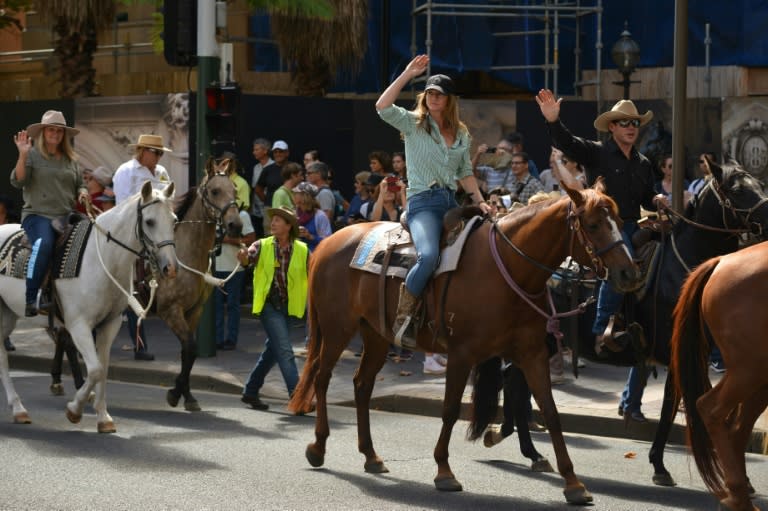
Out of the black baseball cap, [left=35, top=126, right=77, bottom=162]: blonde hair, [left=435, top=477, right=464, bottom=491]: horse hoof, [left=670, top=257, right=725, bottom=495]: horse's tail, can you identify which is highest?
the black baseball cap

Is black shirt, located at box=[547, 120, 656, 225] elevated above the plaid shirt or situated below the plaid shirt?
above

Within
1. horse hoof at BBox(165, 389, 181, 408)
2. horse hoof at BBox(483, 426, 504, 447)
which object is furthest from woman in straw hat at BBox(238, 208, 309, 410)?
horse hoof at BBox(483, 426, 504, 447)

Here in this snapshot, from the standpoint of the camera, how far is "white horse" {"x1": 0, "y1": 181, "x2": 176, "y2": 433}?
11.7 m

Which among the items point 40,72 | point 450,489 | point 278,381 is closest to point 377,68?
point 40,72

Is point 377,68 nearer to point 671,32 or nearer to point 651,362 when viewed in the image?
point 671,32

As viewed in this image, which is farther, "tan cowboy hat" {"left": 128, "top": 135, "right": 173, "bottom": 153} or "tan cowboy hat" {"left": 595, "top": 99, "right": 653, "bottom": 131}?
"tan cowboy hat" {"left": 128, "top": 135, "right": 173, "bottom": 153}

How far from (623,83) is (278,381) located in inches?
349

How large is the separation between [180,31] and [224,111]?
3.73 ft

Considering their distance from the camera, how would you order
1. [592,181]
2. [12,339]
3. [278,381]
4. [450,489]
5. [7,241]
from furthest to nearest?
[12,339]
[278,381]
[7,241]
[592,181]
[450,489]

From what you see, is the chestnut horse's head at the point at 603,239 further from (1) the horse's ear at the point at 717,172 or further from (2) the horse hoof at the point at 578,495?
(1) the horse's ear at the point at 717,172

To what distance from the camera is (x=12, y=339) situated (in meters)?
18.3

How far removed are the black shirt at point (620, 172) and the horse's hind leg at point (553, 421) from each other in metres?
2.04

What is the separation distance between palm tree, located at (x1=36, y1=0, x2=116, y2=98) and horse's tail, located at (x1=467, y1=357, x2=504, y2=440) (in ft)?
46.7

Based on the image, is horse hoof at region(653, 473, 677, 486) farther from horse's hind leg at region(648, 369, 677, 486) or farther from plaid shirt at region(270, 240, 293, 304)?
plaid shirt at region(270, 240, 293, 304)
